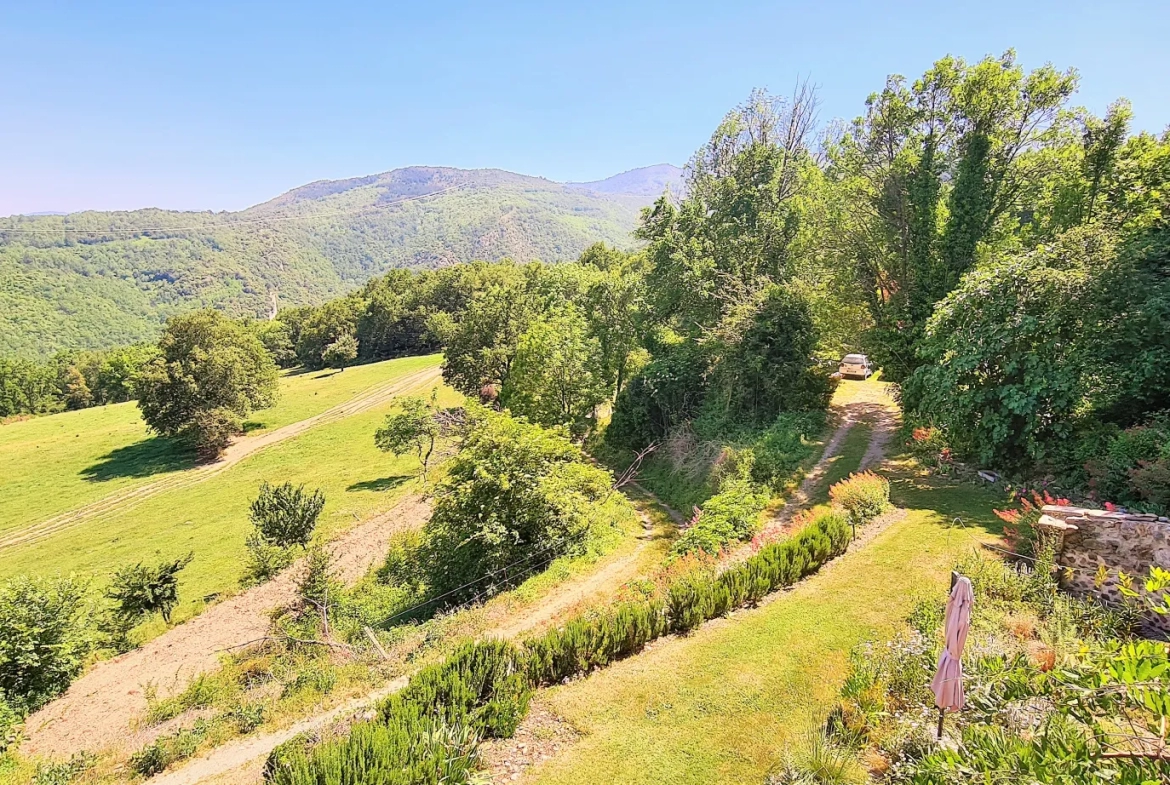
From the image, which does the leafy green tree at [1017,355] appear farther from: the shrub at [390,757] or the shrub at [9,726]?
the shrub at [9,726]

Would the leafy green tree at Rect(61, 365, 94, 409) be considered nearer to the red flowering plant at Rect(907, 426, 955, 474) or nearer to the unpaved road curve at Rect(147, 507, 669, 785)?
the unpaved road curve at Rect(147, 507, 669, 785)

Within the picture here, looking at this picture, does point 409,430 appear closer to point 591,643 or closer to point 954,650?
point 591,643

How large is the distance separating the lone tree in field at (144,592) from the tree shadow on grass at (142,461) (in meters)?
27.1

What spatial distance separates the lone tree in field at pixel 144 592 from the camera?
19.8 meters

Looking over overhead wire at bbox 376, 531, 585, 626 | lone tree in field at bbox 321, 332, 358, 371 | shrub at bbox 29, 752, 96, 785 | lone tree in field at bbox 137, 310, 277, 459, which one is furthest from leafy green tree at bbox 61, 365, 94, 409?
overhead wire at bbox 376, 531, 585, 626

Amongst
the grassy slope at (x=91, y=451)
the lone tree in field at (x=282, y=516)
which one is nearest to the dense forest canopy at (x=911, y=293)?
the lone tree in field at (x=282, y=516)

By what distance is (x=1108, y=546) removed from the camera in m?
9.22

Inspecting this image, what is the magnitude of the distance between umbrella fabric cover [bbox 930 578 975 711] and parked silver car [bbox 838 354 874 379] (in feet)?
84.9

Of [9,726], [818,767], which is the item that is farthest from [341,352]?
[818,767]

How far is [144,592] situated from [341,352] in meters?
62.7

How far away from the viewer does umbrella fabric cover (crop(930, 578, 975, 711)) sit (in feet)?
18.6

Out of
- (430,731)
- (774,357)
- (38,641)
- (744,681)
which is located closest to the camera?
(430,731)

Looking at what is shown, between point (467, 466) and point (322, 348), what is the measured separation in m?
75.0

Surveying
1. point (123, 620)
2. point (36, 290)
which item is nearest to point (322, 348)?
point (123, 620)
